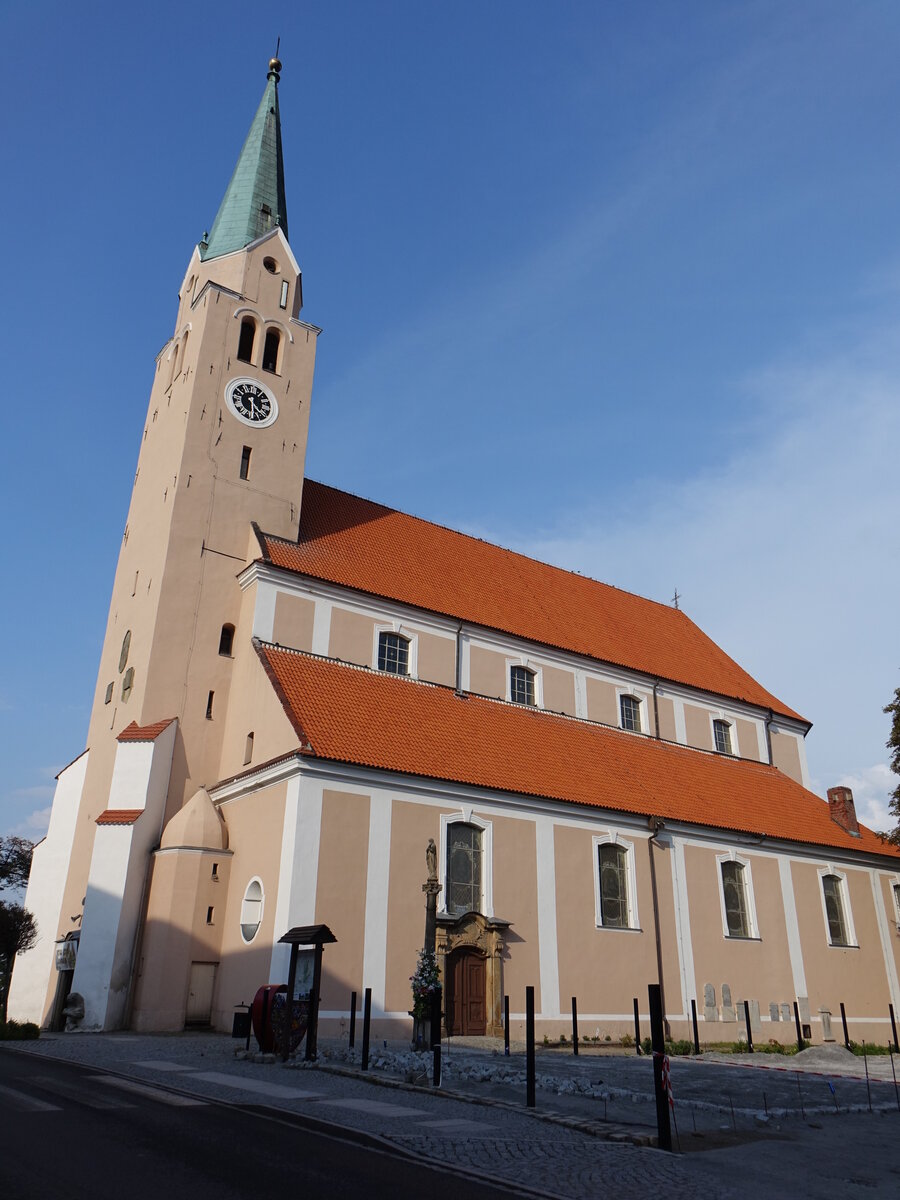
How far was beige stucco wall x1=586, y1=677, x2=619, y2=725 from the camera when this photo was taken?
28.4 m

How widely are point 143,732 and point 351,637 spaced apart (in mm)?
5573

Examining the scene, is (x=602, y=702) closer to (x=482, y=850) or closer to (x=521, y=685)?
(x=521, y=685)

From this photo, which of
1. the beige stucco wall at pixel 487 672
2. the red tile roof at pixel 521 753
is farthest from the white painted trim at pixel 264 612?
the beige stucco wall at pixel 487 672

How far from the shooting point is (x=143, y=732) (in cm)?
2094

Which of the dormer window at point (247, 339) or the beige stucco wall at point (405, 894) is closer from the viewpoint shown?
the beige stucco wall at point (405, 894)

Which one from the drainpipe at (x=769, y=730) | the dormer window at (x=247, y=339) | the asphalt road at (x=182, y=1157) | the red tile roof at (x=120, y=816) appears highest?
the dormer window at (x=247, y=339)

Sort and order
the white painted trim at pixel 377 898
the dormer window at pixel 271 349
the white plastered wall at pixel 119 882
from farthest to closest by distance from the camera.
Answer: the dormer window at pixel 271 349 → the white plastered wall at pixel 119 882 → the white painted trim at pixel 377 898

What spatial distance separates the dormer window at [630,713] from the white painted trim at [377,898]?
39.0 feet

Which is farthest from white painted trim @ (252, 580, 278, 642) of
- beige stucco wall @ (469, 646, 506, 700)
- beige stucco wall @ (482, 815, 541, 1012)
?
beige stucco wall @ (482, 815, 541, 1012)

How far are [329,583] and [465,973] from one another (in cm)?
983

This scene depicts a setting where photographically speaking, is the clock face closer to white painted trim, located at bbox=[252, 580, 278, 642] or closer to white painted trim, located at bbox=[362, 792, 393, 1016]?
white painted trim, located at bbox=[252, 580, 278, 642]

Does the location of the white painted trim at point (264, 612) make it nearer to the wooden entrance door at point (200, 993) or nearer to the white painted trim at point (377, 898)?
the white painted trim at point (377, 898)

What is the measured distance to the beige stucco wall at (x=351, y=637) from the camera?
76.8 feet

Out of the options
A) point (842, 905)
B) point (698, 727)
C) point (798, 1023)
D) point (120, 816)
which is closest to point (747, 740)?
point (698, 727)
